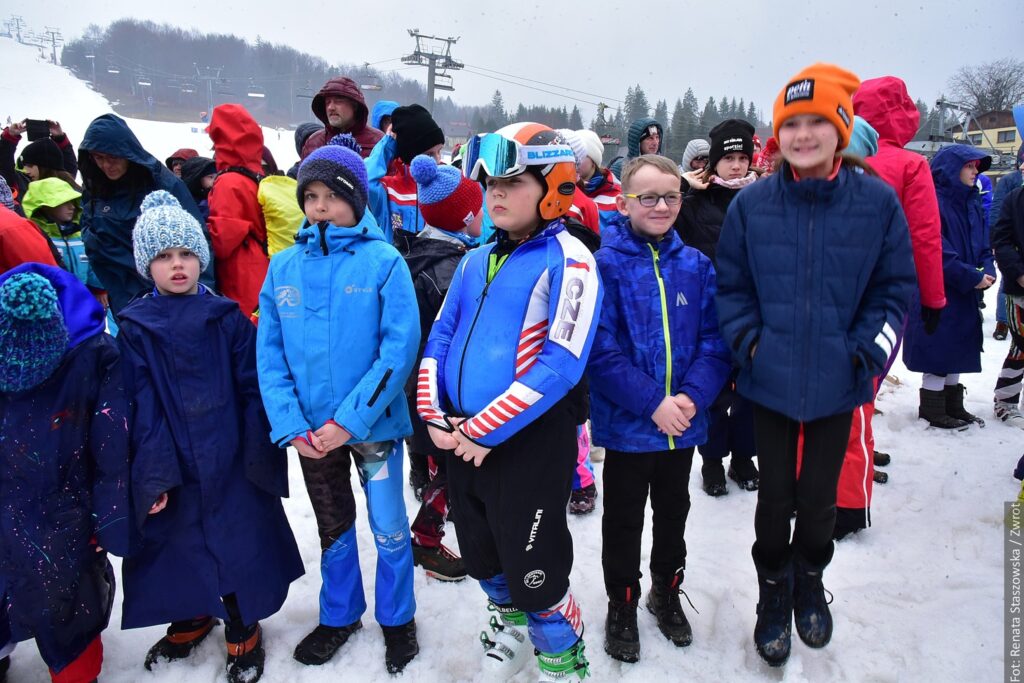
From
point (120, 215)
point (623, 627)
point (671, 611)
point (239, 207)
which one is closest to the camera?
point (623, 627)

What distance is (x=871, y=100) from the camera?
3.47m

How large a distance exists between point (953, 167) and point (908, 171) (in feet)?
7.64

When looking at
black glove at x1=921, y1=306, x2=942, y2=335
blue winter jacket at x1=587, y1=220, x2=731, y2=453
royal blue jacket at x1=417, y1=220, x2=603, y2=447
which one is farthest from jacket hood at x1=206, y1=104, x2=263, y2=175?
black glove at x1=921, y1=306, x2=942, y2=335

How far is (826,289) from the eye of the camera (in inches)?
90.0

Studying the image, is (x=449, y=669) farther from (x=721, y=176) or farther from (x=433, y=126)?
(x=433, y=126)

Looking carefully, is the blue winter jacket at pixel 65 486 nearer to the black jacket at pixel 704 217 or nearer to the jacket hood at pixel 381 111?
the black jacket at pixel 704 217

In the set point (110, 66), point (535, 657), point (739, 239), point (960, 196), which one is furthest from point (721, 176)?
point (110, 66)

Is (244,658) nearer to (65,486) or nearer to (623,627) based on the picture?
(65,486)

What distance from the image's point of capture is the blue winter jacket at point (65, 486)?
2.36m

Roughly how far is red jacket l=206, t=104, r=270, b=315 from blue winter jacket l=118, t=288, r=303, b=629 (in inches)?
60.7

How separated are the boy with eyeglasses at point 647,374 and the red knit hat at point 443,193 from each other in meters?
1.04

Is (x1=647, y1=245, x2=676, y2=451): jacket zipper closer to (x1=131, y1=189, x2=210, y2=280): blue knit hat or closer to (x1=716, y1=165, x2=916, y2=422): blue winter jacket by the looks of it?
(x1=716, y1=165, x2=916, y2=422): blue winter jacket

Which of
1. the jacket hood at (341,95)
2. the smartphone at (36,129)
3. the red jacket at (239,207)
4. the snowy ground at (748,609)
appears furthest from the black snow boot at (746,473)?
the smartphone at (36,129)

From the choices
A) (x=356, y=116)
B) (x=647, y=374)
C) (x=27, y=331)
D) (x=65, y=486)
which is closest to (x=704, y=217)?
(x=647, y=374)
